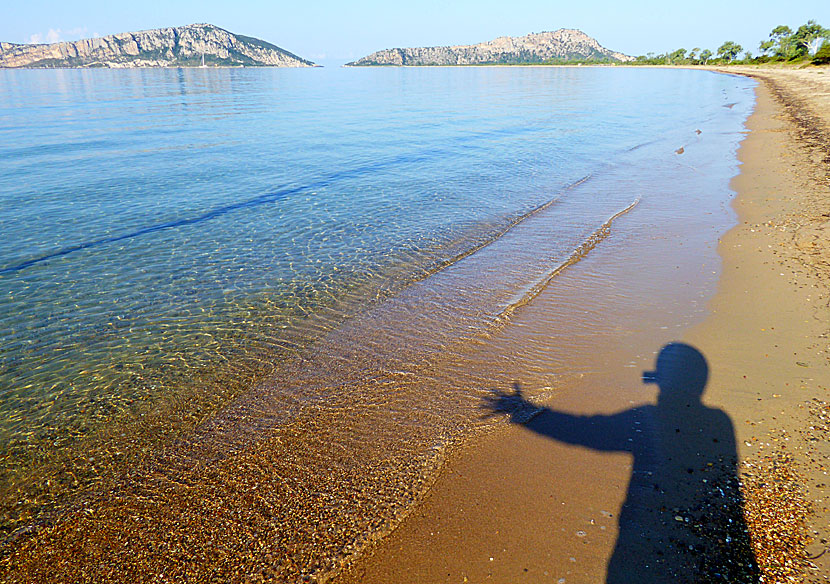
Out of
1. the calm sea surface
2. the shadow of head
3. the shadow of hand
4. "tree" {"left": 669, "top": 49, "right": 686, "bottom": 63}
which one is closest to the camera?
the shadow of hand

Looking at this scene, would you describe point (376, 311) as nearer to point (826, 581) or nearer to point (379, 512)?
point (379, 512)

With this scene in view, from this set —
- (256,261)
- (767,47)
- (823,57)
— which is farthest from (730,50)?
(256,261)

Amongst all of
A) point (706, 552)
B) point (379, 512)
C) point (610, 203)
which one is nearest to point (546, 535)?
point (706, 552)

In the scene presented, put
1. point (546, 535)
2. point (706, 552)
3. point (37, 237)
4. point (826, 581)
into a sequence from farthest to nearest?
1. point (37, 237)
2. point (546, 535)
3. point (706, 552)
4. point (826, 581)

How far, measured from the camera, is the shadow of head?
5781 millimetres

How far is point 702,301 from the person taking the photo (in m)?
8.20

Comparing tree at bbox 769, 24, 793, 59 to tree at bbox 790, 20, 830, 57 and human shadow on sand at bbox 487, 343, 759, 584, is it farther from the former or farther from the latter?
human shadow on sand at bbox 487, 343, 759, 584

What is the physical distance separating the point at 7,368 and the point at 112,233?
22.2 feet

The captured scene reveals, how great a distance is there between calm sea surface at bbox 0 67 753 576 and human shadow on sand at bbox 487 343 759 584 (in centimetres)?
182

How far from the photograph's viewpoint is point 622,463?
15.5ft

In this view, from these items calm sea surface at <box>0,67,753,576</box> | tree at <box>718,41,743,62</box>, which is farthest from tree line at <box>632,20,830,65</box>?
calm sea surface at <box>0,67,753,576</box>

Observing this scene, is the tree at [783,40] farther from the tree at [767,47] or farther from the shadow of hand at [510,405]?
the shadow of hand at [510,405]

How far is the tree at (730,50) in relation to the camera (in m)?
157

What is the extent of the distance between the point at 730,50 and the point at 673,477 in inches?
8032
